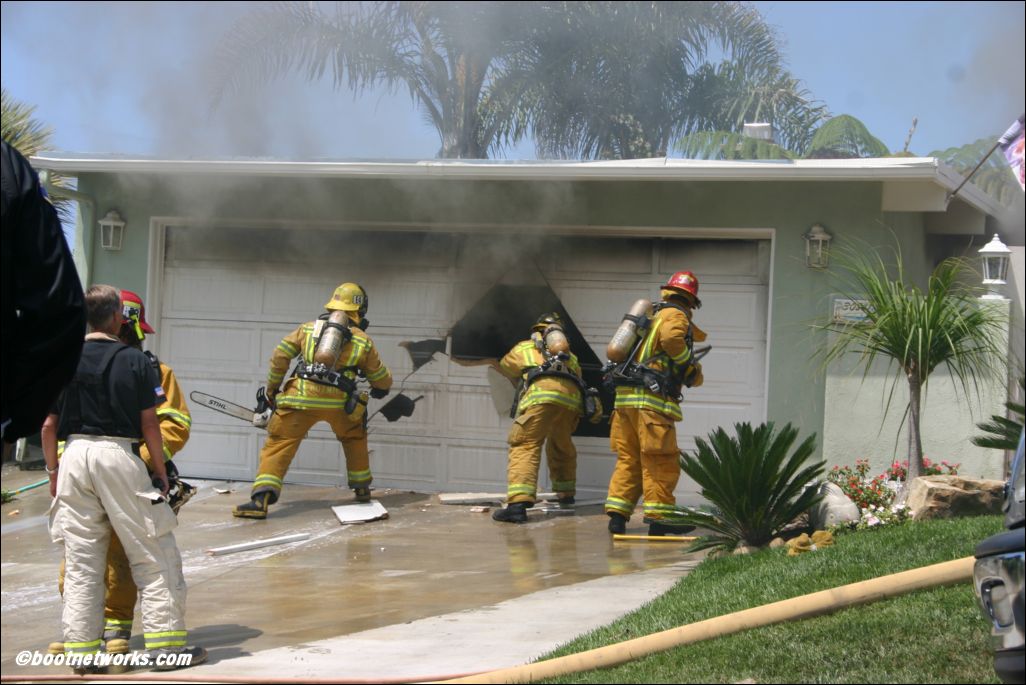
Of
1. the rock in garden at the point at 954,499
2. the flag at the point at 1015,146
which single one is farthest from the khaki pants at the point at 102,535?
the flag at the point at 1015,146

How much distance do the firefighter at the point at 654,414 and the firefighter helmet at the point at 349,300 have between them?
2.42 m

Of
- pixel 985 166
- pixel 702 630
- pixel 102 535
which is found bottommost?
pixel 702 630

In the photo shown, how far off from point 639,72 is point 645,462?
4.60m

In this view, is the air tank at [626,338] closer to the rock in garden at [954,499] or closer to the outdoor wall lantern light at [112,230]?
the rock in garden at [954,499]

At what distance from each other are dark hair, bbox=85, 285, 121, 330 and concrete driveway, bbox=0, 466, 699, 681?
1557 millimetres

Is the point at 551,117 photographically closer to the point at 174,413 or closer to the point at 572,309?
the point at 572,309

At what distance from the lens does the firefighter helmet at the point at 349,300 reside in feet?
31.6

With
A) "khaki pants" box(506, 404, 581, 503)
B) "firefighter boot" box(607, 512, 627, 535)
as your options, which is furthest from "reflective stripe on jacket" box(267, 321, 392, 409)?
"firefighter boot" box(607, 512, 627, 535)

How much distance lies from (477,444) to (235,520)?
2.43 meters

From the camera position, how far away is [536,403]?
9.27 meters

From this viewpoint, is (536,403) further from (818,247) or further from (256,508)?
(818,247)

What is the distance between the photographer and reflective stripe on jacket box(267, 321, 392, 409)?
940 centimetres

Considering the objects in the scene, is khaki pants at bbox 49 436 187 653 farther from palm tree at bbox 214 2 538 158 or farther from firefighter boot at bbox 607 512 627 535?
firefighter boot at bbox 607 512 627 535

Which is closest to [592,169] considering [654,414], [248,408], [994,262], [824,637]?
[654,414]
